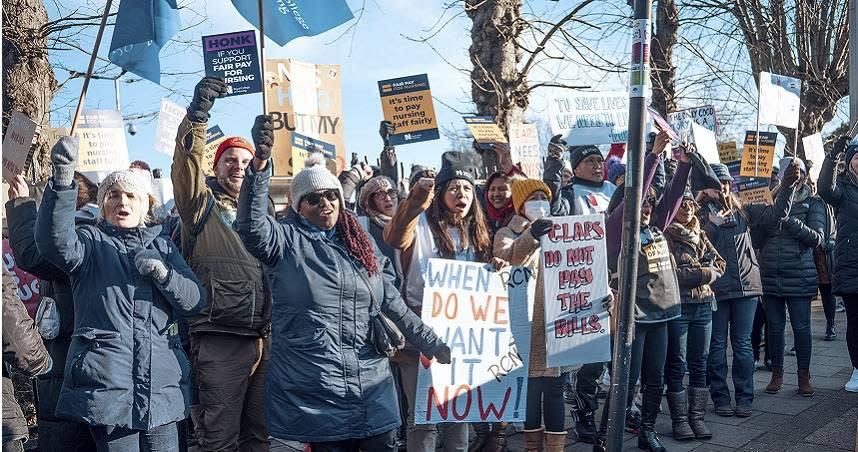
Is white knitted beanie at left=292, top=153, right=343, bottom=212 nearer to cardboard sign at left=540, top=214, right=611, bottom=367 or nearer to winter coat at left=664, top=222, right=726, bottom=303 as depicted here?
cardboard sign at left=540, top=214, right=611, bottom=367

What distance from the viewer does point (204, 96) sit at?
3295 millimetres

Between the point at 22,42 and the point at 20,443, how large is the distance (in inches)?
149

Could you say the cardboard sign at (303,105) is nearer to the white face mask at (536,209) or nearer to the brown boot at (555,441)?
the white face mask at (536,209)

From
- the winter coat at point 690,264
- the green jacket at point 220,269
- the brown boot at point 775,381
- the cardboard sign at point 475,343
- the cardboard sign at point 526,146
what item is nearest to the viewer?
the green jacket at point 220,269

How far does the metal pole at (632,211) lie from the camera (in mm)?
3006

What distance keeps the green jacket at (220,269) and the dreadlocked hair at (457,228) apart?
1.03 metres

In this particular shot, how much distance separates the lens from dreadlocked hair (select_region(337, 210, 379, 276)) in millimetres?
3438

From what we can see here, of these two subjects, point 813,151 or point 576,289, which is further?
point 813,151

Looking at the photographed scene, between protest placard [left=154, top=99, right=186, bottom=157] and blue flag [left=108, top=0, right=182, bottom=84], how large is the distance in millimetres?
2227

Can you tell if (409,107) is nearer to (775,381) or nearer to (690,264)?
(690,264)

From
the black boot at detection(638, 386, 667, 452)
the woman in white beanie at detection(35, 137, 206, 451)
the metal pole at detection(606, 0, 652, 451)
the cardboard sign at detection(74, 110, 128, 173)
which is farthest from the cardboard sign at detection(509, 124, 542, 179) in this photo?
the woman in white beanie at detection(35, 137, 206, 451)

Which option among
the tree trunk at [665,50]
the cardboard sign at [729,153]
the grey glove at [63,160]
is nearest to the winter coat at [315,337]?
the grey glove at [63,160]

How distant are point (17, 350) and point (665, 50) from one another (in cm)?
982

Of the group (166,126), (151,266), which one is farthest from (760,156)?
(151,266)
